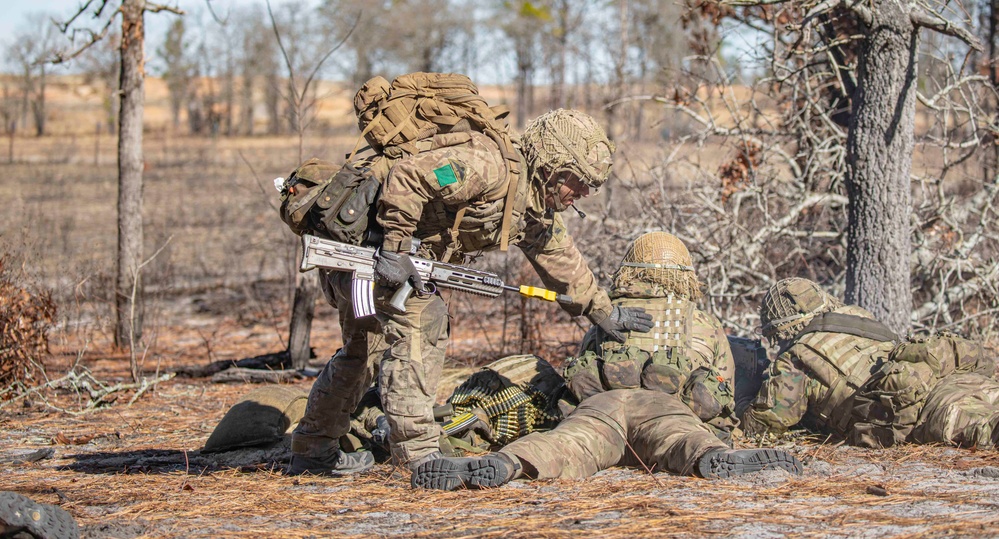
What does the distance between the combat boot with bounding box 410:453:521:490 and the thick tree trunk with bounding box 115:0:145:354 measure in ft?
19.9

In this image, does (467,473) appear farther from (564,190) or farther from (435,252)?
(564,190)

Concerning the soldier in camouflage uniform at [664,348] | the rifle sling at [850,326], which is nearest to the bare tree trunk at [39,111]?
the soldier in camouflage uniform at [664,348]

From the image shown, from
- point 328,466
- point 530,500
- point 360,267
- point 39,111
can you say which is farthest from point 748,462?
point 39,111

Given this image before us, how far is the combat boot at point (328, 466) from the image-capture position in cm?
470

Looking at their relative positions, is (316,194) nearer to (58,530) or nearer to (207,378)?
(58,530)

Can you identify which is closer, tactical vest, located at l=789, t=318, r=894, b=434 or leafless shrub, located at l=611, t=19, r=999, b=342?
tactical vest, located at l=789, t=318, r=894, b=434

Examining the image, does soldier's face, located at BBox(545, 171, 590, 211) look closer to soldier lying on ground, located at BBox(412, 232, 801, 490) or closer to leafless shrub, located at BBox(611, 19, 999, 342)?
soldier lying on ground, located at BBox(412, 232, 801, 490)

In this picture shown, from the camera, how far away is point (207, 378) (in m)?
7.65

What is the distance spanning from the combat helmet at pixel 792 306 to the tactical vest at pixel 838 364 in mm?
187

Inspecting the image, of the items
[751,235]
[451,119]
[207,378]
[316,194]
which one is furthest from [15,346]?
[751,235]

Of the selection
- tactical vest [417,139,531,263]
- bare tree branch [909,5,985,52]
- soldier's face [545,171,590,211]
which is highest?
bare tree branch [909,5,985,52]

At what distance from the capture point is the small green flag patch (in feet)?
13.5

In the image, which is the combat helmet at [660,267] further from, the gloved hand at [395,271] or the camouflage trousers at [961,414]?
the gloved hand at [395,271]

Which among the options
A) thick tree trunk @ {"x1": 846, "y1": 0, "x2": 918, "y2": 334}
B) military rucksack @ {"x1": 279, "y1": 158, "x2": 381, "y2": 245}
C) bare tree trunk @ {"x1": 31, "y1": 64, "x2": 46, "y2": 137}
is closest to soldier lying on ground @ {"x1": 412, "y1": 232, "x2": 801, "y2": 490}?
military rucksack @ {"x1": 279, "y1": 158, "x2": 381, "y2": 245}
